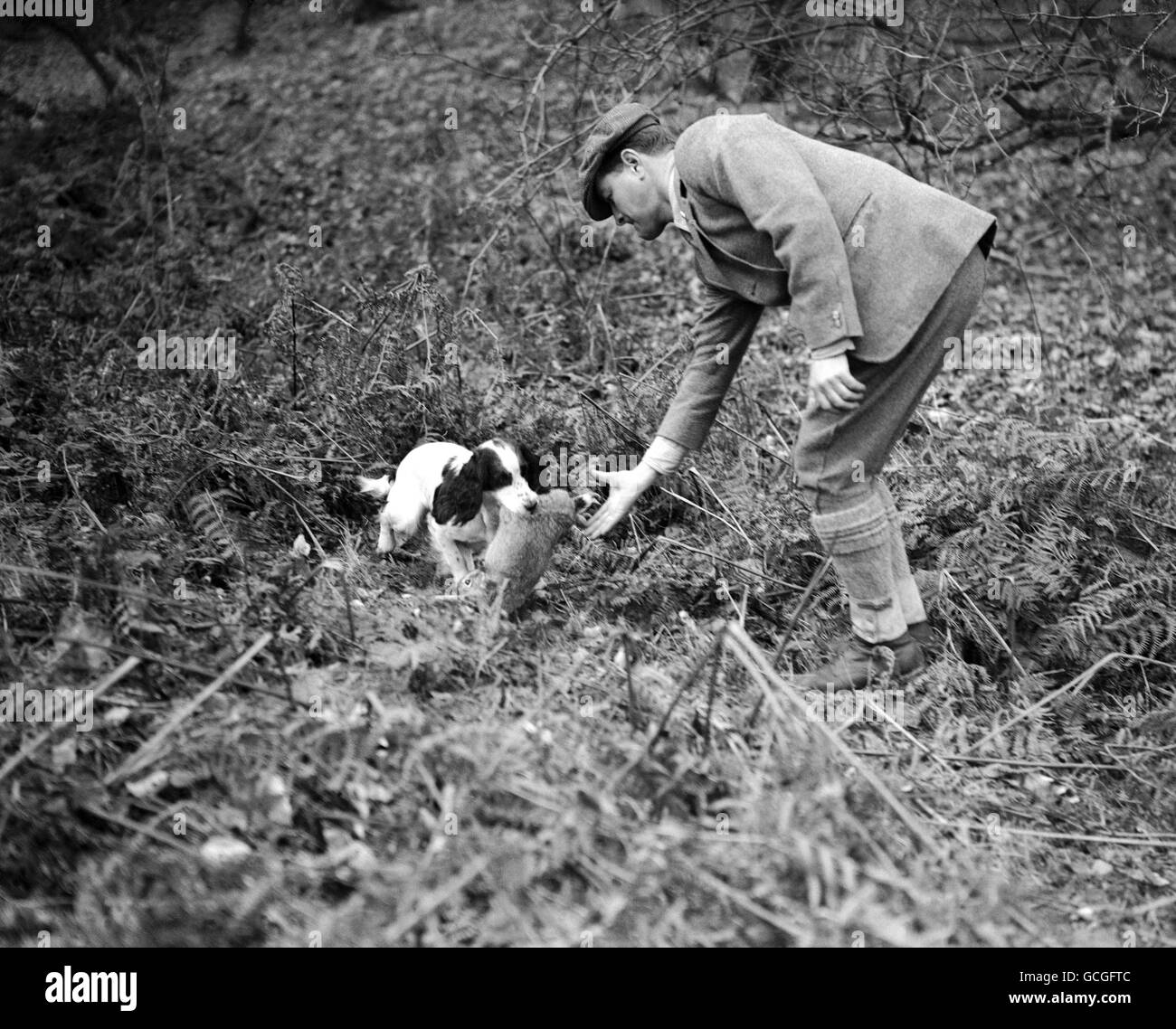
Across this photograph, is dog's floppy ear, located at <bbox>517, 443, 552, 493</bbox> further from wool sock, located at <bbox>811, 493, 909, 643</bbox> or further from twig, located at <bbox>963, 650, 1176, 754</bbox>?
twig, located at <bbox>963, 650, 1176, 754</bbox>

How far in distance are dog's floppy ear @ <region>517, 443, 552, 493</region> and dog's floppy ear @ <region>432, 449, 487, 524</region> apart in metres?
0.16

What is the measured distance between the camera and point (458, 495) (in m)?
4.18

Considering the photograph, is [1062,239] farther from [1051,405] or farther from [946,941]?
[946,941]

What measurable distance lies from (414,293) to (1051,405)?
3638mm

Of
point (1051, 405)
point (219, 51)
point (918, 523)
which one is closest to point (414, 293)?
point (918, 523)

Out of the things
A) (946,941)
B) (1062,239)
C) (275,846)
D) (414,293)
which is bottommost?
(946,941)

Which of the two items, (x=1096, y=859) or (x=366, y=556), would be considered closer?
(x=1096, y=859)

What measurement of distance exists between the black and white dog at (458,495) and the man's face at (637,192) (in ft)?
3.47

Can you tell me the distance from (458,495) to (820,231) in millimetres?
1667

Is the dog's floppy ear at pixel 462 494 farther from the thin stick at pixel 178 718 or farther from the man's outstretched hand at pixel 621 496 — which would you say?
the thin stick at pixel 178 718

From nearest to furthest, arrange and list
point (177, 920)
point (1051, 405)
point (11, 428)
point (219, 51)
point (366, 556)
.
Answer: point (177, 920) → point (366, 556) → point (11, 428) → point (1051, 405) → point (219, 51)

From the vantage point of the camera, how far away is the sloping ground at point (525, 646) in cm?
269

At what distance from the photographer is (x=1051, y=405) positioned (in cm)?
647

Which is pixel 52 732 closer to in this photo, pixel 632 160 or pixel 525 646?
pixel 525 646
